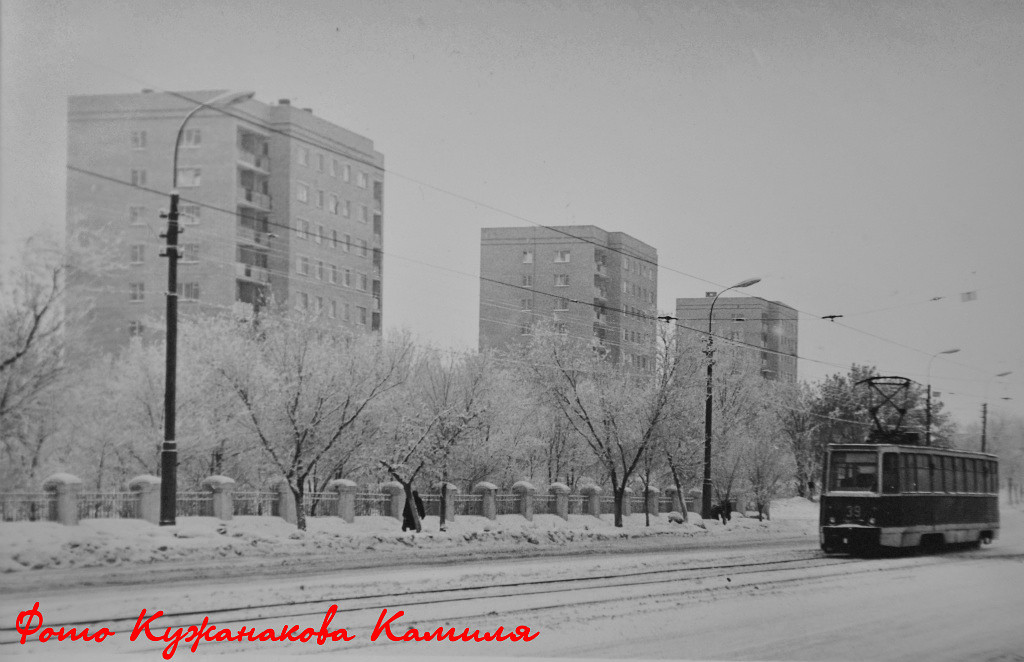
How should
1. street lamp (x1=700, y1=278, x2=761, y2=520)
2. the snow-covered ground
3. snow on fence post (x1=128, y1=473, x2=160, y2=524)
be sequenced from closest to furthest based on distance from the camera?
the snow-covered ground, snow on fence post (x1=128, y1=473, x2=160, y2=524), street lamp (x1=700, y1=278, x2=761, y2=520)

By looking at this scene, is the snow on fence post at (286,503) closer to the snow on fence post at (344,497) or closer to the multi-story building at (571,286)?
the snow on fence post at (344,497)

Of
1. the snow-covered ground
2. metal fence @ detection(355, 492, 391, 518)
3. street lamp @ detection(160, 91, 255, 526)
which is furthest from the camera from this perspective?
metal fence @ detection(355, 492, 391, 518)

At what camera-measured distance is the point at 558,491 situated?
3209cm

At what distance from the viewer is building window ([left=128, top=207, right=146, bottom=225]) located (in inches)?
649

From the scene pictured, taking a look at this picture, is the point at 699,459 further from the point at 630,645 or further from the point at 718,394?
the point at 630,645

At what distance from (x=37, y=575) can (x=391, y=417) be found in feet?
55.6

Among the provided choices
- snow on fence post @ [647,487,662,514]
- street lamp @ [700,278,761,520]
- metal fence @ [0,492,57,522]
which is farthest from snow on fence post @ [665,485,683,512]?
metal fence @ [0,492,57,522]

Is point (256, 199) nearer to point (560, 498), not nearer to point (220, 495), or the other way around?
point (220, 495)

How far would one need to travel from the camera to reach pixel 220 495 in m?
19.9

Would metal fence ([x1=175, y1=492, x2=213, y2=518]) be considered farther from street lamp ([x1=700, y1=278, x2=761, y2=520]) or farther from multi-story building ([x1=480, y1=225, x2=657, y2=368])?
street lamp ([x1=700, y1=278, x2=761, y2=520])

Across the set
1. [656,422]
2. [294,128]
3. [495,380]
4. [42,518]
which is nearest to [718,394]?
[656,422]

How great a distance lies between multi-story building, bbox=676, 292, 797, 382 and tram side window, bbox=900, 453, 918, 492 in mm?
2987

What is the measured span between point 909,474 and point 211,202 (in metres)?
13.8

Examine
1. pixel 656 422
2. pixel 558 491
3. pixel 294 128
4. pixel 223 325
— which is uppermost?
pixel 294 128
